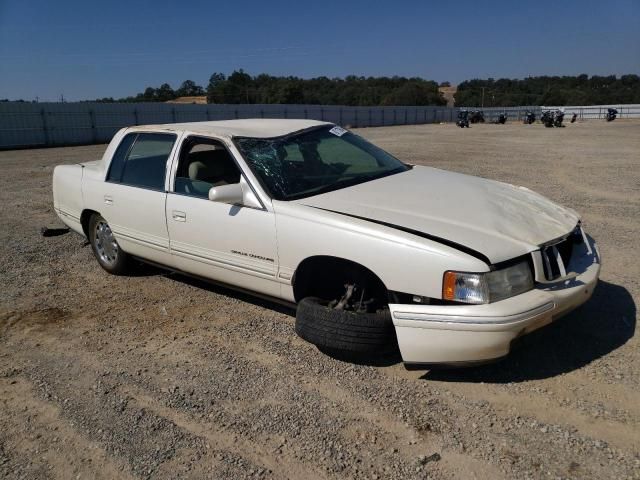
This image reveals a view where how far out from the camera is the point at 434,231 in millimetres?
3035

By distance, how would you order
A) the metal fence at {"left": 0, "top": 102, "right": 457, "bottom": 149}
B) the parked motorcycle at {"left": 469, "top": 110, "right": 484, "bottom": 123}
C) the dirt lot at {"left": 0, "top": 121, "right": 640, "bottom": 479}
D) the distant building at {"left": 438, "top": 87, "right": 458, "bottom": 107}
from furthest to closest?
the distant building at {"left": 438, "top": 87, "right": 458, "bottom": 107} → the parked motorcycle at {"left": 469, "top": 110, "right": 484, "bottom": 123} → the metal fence at {"left": 0, "top": 102, "right": 457, "bottom": 149} → the dirt lot at {"left": 0, "top": 121, "right": 640, "bottom": 479}

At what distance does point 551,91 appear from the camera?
8525 centimetres

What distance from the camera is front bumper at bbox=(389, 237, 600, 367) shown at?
2762 millimetres

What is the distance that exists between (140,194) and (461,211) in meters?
2.76

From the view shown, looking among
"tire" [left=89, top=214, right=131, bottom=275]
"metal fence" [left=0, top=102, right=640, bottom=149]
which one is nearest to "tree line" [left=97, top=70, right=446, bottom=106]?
"metal fence" [left=0, top=102, right=640, bottom=149]

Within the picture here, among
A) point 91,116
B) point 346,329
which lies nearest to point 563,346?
point 346,329

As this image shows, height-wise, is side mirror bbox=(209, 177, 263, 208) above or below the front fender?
above

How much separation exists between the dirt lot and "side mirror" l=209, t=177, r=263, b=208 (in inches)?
39.1

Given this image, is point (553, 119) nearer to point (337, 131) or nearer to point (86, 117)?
point (86, 117)

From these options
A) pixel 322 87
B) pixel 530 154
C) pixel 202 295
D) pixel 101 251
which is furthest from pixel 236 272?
pixel 322 87

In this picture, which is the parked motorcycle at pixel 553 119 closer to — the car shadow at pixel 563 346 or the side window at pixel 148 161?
the car shadow at pixel 563 346

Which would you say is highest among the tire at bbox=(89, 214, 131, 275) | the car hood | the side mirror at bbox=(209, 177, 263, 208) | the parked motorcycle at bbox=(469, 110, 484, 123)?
the side mirror at bbox=(209, 177, 263, 208)

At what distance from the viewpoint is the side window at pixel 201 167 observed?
13.7 feet

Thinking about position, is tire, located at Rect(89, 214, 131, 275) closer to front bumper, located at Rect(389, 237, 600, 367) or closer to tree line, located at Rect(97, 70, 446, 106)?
front bumper, located at Rect(389, 237, 600, 367)
